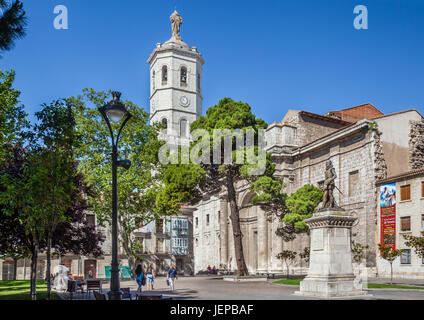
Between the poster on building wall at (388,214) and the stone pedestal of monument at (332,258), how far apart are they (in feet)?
53.0

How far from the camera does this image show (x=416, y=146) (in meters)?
33.7

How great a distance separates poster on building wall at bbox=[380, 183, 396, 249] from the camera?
99.3 feet

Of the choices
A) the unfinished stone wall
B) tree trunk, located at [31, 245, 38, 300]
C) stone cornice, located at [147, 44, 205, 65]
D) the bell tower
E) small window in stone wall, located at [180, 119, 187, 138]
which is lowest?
tree trunk, located at [31, 245, 38, 300]

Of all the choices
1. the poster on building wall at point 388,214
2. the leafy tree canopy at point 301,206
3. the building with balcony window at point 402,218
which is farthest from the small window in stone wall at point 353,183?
the leafy tree canopy at point 301,206

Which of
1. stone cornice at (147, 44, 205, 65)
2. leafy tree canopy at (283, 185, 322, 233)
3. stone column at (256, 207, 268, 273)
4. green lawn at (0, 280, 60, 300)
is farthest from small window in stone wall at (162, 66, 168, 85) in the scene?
green lawn at (0, 280, 60, 300)

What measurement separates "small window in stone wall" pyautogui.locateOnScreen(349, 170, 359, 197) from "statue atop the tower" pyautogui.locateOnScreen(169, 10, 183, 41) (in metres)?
43.8

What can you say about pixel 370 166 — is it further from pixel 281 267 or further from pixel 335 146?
pixel 281 267

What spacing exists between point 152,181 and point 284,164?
45.2 ft

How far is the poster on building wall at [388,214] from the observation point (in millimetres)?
30270

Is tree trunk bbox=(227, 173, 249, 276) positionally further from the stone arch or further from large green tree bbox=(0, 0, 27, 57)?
the stone arch

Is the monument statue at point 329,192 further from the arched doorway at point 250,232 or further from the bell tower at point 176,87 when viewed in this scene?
the bell tower at point 176,87

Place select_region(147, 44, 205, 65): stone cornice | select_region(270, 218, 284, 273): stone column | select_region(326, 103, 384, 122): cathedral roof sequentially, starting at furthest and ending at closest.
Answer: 1. select_region(147, 44, 205, 65): stone cornice
2. select_region(326, 103, 384, 122): cathedral roof
3. select_region(270, 218, 284, 273): stone column

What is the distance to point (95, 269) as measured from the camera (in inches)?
2094

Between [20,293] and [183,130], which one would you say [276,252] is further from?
[183,130]
